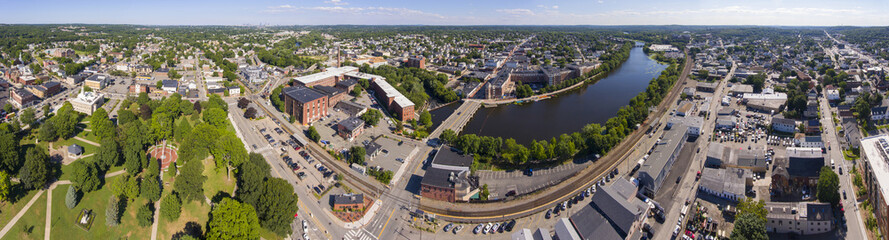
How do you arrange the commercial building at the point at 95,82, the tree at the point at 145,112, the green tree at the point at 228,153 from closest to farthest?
the green tree at the point at 228,153 → the tree at the point at 145,112 → the commercial building at the point at 95,82

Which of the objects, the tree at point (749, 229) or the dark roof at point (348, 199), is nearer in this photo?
the tree at point (749, 229)

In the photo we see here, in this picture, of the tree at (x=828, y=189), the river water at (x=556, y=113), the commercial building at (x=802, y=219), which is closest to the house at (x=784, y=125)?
the river water at (x=556, y=113)

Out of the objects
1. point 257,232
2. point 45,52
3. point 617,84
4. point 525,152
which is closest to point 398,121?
point 525,152

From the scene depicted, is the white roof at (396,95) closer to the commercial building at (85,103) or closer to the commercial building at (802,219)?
the commercial building at (85,103)

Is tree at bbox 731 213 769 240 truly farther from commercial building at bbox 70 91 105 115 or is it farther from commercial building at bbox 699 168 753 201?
commercial building at bbox 70 91 105 115

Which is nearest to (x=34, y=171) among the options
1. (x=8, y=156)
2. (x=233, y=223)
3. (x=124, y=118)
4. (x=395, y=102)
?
(x=8, y=156)

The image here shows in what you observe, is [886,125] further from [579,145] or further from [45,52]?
[45,52]

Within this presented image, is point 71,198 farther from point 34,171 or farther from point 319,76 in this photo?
point 319,76
